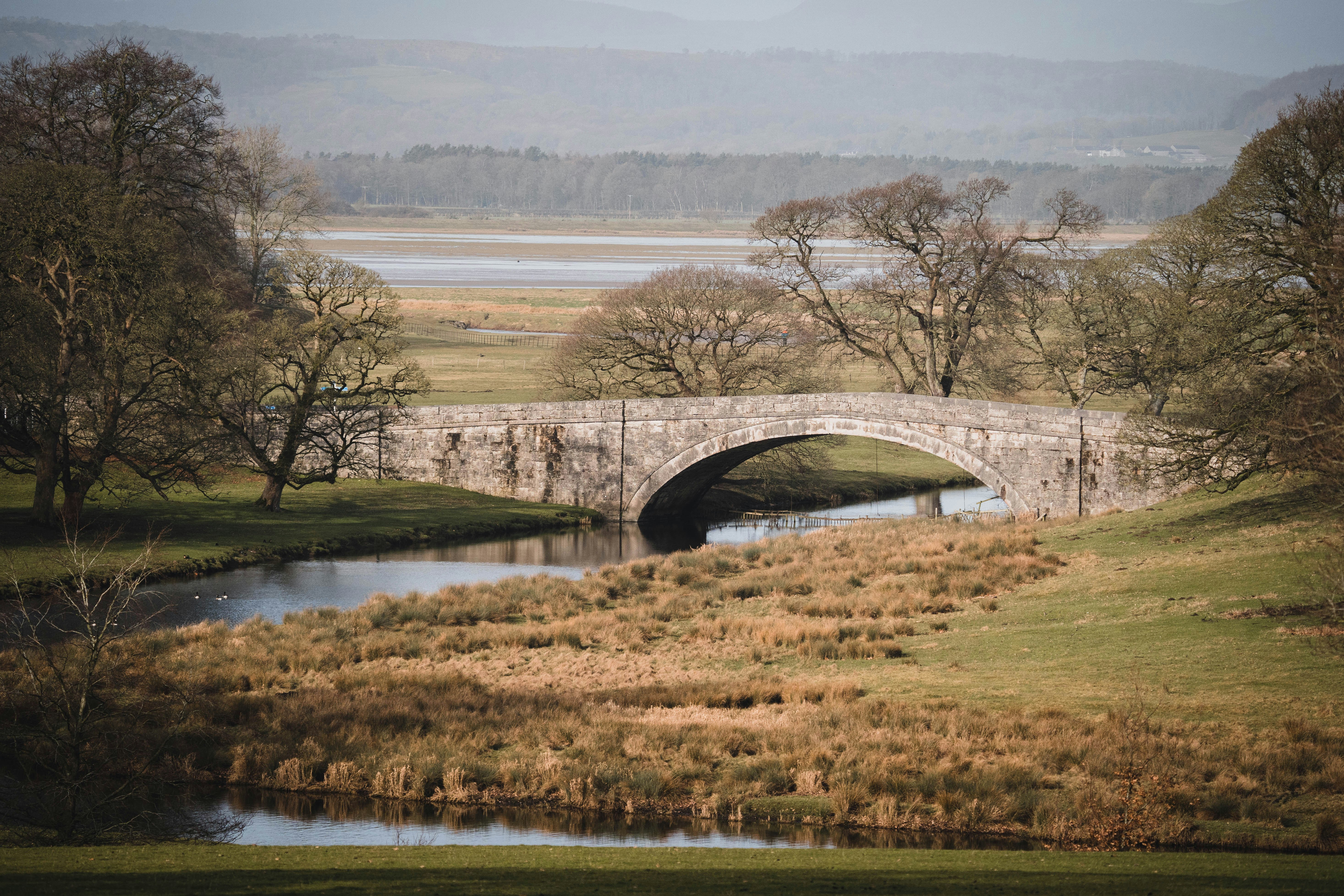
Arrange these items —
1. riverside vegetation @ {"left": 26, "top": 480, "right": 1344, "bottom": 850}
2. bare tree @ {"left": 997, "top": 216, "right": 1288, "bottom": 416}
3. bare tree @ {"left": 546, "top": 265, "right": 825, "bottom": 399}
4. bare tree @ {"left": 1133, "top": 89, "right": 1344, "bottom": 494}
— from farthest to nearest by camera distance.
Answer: bare tree @ {"left": 546, "top": 265, "right": 825, "bottom": 399} → bare tree @ {"left": 997, "top": 216, "right": 1288, "bottom": 416} → bare tree @ {"left": 1133, "top": 89, "right": 1344, "bottom": 494} → riverside vegetation @ {"left": 26, "top": 480, "right": 1344, "bottom": 850}

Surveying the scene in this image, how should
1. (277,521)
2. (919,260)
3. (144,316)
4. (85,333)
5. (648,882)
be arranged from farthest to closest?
1. (919,260)
2. (277,521)
3. (85,333)
4. (144,316)
5. (648,882)

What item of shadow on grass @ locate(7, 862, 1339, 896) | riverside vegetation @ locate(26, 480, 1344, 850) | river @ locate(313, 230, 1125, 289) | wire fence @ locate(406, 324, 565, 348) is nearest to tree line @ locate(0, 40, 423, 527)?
riverside vegetation @ locate(26, 480, 1344, 850)

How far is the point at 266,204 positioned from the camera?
227 ft

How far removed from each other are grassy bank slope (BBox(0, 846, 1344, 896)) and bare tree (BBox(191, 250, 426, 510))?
85.7ft

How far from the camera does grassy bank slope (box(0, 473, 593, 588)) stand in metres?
33.4

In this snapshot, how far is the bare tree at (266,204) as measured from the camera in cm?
5844

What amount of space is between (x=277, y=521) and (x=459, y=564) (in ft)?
21.8

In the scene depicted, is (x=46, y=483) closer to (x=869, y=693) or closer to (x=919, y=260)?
(x=869, y=693)

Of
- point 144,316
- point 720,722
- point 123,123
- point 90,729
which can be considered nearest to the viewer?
point 90,729

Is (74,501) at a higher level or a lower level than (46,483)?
lower

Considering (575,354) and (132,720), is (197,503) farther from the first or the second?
(132,720)

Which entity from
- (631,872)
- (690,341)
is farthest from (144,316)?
(631,872)

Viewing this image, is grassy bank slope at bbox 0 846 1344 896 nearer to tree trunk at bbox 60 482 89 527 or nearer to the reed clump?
the reed clump

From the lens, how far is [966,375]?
55094mm
